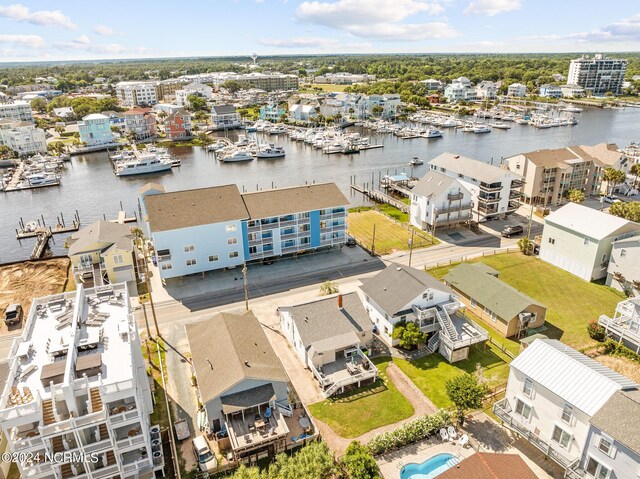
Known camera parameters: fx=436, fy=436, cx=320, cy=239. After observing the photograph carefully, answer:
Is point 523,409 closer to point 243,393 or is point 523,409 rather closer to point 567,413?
point 567,413

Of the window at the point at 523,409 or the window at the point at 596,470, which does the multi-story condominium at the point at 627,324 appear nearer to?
the window at the point at 523,409

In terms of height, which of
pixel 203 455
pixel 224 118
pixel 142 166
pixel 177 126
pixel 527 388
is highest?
pixel 224 118

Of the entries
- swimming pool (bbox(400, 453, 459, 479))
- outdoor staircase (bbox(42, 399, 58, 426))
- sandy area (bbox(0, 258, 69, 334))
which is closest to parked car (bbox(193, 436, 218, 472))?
outdoor staircase (bbox(42, 399, 58, 426))

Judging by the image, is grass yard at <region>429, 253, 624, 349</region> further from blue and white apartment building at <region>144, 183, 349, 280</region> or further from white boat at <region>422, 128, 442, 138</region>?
white boat at <region>422, 128, 442, 138</region>

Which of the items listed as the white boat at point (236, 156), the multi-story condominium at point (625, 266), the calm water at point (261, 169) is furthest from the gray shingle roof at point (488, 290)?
the white boat at point (236, 156)

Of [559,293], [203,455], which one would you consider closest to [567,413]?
[203,455]

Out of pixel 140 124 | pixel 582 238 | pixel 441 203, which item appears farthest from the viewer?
pixel 140 124

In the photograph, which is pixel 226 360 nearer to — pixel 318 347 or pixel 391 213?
pixel 318 347
